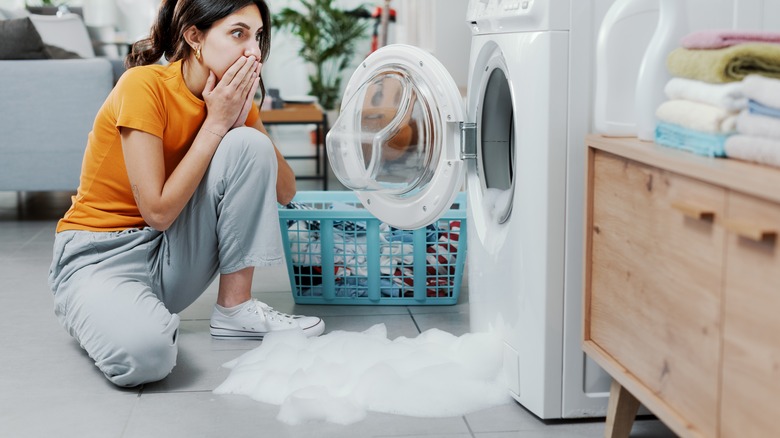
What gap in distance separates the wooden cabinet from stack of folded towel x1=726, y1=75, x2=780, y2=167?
2 centimetres

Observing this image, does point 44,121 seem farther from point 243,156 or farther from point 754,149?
point 754,149

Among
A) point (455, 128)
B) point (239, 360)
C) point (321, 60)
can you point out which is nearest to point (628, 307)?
point (455, 128)

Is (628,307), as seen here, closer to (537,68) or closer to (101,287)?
(537,68)

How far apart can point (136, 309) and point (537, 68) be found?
88 centimetres

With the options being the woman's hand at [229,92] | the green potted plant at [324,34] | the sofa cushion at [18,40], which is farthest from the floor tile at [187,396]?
the green potted plant at [324,34]

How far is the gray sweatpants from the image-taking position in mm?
1728

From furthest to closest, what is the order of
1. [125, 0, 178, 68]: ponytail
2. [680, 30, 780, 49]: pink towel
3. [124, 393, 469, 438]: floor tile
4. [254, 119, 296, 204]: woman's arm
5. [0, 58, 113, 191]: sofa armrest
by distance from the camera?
[0, 58, 113, 191]: sofa armrest → [254, 119, 296, 204]: woman's arm → [125, 0, 178, 68]: ponytail → [124, 393, 469, 438]: floor tile → [680, 30, 780, 49]: pink towel

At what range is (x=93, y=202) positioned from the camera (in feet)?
6.15

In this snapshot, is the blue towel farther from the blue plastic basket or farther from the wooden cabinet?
the blue plastic basket

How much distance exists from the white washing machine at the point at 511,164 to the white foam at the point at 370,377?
5 centimetres

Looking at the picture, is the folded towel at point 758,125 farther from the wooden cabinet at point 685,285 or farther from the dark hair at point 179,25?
the dark hair at point 179,25

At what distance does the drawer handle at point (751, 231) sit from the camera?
0.85m

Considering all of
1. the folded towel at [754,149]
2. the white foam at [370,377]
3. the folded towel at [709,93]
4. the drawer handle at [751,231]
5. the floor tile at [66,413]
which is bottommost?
the floor tile at [66,413]

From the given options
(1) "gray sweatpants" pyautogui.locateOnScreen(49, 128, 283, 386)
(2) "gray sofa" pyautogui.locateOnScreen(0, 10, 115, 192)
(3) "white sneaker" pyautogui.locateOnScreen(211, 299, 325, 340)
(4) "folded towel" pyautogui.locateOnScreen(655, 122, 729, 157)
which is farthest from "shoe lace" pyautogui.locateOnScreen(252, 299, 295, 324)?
(2) "gray sofa" pyautogui.locateOnScreen(0, 10, 115, 192)
